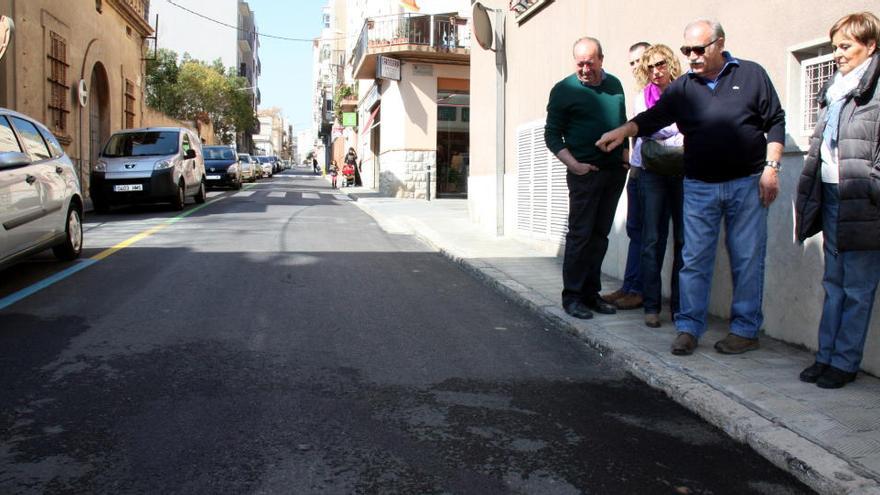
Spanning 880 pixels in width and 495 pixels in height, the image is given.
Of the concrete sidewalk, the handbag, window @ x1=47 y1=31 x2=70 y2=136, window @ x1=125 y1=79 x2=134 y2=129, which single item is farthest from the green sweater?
window @ x1=125 y1=79 x2=134 y2=129

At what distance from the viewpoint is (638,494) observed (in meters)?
2.71

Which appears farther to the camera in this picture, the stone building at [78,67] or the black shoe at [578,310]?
the stone building at [78,67]

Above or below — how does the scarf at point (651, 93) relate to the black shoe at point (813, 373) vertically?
above

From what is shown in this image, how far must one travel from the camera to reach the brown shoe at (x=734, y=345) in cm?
449

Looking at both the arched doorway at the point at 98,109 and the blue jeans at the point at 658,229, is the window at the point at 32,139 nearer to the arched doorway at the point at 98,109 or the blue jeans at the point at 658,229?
the blue jeans at the point at 658,229

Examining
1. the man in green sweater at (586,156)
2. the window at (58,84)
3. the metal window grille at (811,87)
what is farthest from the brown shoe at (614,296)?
the window at (58,84)

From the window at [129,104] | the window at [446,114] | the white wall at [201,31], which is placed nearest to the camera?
the window at [446,114]

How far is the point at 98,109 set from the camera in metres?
23.7

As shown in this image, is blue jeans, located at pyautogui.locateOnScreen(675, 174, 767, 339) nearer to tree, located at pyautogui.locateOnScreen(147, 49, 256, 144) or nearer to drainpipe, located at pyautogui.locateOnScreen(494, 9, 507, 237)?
drainpipe, located at pyautogui.locateOnScreen(494, 9, 507, 237)

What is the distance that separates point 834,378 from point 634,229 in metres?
2.19

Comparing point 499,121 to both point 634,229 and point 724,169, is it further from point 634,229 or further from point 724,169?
point 724,169

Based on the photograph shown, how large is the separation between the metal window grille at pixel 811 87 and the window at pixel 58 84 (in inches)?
707

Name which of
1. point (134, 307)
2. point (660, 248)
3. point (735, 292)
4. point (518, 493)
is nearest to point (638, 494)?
point (518, 493)

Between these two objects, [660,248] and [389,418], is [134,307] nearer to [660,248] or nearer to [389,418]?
[389,418]
